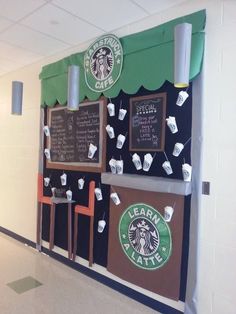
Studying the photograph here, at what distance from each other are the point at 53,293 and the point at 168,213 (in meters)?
1.31

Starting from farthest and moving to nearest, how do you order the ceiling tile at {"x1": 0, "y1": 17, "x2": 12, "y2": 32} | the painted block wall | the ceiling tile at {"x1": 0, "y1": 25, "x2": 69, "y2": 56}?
the ceiling tile at {"x1": 0, "y1": 25, "x2": 69, "y2": 56} → the ceiling tile at {"x1": 0, "y1": 17, "x2": 12, "y2": 32} → the painted block wall

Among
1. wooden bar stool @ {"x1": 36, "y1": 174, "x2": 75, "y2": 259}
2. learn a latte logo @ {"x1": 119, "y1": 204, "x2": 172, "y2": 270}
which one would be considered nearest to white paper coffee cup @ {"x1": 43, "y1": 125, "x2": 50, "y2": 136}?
wooden bar stool @ {"x1": 36, "y1": 174, "x2": 75, "y2": 259}

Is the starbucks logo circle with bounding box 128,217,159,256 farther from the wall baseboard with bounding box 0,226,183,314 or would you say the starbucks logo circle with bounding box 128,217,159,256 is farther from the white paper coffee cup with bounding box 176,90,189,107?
the white paper coffee cup with bounding box 176,90,189,107

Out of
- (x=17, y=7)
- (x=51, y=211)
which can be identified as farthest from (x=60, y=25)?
(x=51, y=211)

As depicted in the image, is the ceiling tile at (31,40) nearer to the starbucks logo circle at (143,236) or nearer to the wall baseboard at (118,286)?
the starbucks logo circle at (143,236)

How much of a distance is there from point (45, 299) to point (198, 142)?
1858 millimetres

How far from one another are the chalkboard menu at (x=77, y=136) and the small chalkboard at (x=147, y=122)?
0.38 meters

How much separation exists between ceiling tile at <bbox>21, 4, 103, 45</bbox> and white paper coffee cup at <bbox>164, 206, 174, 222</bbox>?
1.79 m

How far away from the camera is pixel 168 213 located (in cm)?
207

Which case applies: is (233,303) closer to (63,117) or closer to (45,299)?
(45,299)

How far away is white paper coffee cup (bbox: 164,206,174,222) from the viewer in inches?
81.3

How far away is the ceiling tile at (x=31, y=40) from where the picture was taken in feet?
8.53

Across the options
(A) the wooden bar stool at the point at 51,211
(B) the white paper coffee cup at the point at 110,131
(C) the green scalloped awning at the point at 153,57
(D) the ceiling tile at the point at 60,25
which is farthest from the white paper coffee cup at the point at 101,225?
(D) the ceiling tile at the point at 60,25

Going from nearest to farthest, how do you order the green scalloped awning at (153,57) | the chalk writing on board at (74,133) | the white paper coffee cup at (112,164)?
1. the green scalloped awning at (153,57)
2. the white paper coffee cup at (112,164)
3. the chalk writing on board at (74,133)
